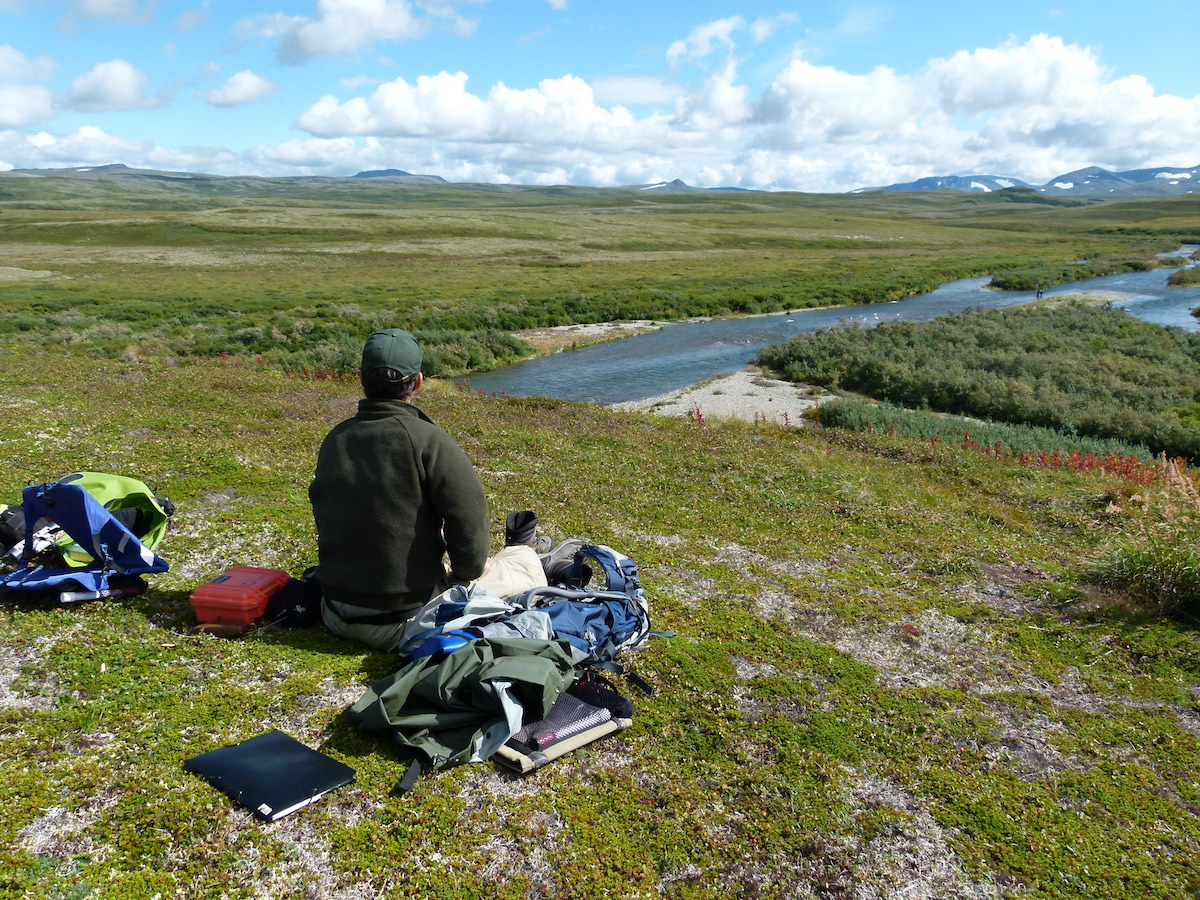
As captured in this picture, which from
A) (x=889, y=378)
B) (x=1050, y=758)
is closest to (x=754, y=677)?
(x=1050, y=758)

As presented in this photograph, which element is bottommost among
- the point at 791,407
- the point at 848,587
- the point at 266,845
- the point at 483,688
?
the point at 791,407

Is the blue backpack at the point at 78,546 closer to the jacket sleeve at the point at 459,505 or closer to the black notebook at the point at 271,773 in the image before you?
the black notebook at the point at 271,773

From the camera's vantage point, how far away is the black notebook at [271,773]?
4586 millimetres

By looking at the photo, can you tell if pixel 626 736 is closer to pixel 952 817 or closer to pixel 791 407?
pixel 952 817

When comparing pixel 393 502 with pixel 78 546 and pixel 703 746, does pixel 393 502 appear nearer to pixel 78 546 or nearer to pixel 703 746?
pixel 703 746

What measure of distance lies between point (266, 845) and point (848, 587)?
296 inches

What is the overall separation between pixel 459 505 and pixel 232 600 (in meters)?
2.40

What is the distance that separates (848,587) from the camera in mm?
9805

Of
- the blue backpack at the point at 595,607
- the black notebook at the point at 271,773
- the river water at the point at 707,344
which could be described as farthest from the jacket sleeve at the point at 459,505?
the river water at the point at 707,344

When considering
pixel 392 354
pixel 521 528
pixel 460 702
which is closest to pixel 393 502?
pixel 392 354

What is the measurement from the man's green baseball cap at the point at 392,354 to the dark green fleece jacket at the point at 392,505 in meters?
0.28

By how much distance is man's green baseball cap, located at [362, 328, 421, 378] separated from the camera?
5863mm

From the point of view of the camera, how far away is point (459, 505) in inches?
234

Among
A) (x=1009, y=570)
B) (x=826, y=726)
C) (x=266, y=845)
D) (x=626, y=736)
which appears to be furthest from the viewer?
(x=1009, y=570)
